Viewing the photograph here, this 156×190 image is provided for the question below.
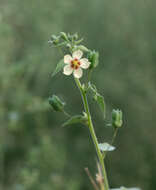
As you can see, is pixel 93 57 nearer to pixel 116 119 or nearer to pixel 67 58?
pixel 67 58

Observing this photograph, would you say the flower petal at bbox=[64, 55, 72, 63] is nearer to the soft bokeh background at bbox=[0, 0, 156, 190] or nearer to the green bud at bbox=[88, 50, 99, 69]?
the green bud at bbox=[88, 50, 99, 69]

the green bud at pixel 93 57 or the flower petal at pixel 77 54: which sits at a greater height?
the flower petal at pixel 77 54

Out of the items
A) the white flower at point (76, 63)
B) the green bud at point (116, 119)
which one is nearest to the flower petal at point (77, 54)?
the white flower at point (76, 63)

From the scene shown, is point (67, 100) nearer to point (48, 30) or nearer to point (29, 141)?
point (29, 141)

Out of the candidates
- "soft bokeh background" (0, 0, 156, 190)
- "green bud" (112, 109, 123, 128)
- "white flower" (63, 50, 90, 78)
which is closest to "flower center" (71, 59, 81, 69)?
"white flower" (63, 50, 90, 78)

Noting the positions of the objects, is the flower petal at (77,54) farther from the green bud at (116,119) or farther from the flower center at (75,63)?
the green bud at (116,119)
